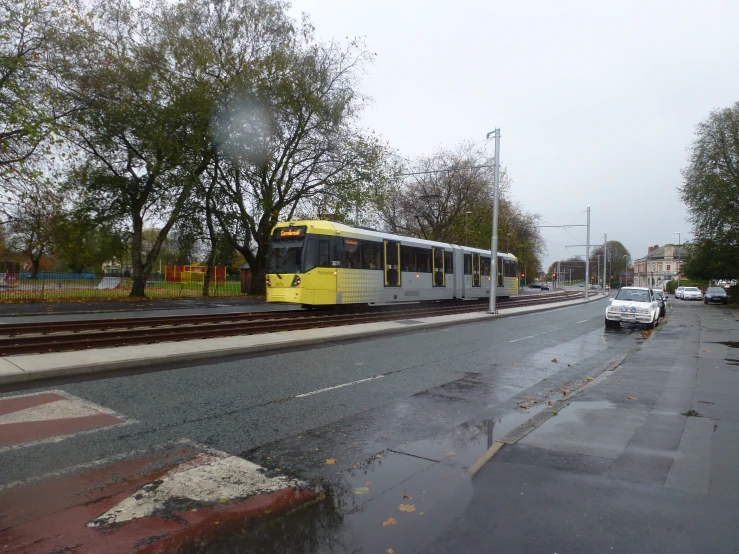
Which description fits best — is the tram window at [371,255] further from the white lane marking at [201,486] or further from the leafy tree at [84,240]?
the white lane marking at [201,486]

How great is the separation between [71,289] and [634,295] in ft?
100

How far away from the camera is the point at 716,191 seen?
42281 mm

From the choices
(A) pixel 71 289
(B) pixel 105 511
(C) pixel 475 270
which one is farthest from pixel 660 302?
(A) pixel 71 289

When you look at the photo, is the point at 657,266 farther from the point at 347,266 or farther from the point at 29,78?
the point at 29,78

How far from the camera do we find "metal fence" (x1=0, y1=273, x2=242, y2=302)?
2717cm

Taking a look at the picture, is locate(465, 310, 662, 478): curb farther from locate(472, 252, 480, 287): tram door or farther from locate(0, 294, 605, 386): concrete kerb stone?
locate(472, 252, 480, 287): tram door

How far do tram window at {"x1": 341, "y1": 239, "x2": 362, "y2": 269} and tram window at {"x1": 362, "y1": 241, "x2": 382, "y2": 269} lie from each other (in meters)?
0.35

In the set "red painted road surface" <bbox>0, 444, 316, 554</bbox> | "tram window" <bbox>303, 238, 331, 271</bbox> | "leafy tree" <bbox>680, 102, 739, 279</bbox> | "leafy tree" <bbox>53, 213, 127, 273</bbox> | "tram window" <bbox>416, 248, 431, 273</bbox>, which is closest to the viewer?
"red painted road surface" <bbox>0, 444, 316, 554</bbox>

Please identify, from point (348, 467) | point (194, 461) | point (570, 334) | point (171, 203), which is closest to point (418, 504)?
point (348, 467)

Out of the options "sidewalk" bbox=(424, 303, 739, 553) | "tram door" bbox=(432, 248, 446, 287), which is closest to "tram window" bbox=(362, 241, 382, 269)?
"tram door" bbox=(432, 248, 446, 287)

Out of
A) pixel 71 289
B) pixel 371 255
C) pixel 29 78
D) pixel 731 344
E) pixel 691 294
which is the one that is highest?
pixel 29 78

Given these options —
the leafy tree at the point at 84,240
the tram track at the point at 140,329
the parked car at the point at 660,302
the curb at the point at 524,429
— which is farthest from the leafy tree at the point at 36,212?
the parked car at the point at 660,302

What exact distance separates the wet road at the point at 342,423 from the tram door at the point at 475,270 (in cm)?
1821

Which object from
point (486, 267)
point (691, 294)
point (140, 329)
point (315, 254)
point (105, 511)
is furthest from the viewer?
point (691, 294)
